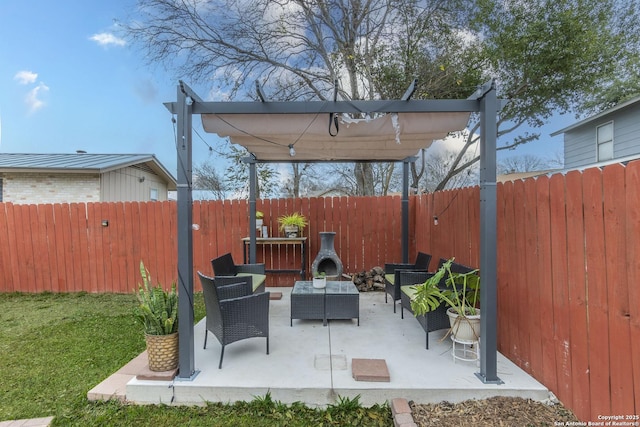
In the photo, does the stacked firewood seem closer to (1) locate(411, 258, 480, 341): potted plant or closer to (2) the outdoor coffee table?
(2) the outdoor coffee table

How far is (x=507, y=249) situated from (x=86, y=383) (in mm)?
3960

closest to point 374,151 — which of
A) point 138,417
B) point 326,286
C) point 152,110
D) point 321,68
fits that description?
point 326,286

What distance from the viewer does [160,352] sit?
2.72 meters

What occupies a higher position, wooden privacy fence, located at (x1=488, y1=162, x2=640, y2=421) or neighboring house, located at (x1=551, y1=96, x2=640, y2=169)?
neighboring house, located at (x1=551, y1=96, x2=640, y2=169)

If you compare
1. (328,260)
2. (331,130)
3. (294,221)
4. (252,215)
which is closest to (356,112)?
(331,130)

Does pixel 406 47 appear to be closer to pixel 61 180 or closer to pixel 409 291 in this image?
pixel 409 291

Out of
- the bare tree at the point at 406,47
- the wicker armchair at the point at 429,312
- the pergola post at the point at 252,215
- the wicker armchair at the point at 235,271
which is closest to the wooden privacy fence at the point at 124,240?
the pergola post at the point at 252,215

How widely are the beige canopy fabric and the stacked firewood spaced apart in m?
2.58

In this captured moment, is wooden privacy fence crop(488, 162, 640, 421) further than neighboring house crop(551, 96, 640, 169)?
No

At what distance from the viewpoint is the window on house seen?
908cm

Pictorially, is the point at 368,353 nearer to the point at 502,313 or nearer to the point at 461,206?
the point at 502,313

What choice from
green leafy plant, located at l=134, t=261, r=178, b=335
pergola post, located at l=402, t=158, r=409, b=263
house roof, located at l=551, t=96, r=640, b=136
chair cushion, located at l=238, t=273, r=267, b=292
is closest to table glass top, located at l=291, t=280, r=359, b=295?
chair cushion, located at l=238, t=273, r=267, b=292

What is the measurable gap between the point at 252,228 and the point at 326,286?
6.95ft

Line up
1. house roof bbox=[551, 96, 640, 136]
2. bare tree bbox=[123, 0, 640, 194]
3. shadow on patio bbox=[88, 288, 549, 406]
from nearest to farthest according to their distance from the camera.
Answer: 1. shadow on patio bbox=[88, 288, 549, 406]
2. bare tree bbox=[123, 0, 640, 194]
3. house roof bbox=[551, 96, 640, 136]
